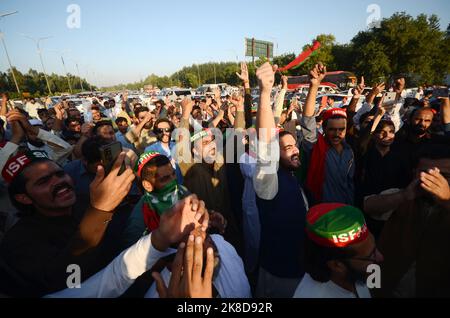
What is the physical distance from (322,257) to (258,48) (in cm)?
416

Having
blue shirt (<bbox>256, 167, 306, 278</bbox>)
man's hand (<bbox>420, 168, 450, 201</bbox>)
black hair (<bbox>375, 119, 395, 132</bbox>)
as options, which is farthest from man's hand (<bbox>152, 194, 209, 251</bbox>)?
black hair (<bbox>375, 119, 395, 132</bbox>)

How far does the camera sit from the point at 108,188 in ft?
4.09

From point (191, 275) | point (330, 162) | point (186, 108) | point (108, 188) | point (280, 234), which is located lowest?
point (280, 234)

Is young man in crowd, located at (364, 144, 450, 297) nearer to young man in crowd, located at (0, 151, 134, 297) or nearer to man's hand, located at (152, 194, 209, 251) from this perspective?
man's hand, located at (152, 194, 209, 251)

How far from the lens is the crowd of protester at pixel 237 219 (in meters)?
1.30

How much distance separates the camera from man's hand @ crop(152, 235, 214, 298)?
1.10 m

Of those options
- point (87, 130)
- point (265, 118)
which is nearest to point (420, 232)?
point (265, 118)

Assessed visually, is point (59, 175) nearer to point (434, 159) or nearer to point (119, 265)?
point (119, 265)

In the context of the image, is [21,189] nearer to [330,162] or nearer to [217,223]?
[217,223]

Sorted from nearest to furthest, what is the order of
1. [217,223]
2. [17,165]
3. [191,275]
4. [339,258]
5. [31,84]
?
1. [191,275]
2. [339,258]
3. [17,165]
4. [217,223]
5. [31,84]
